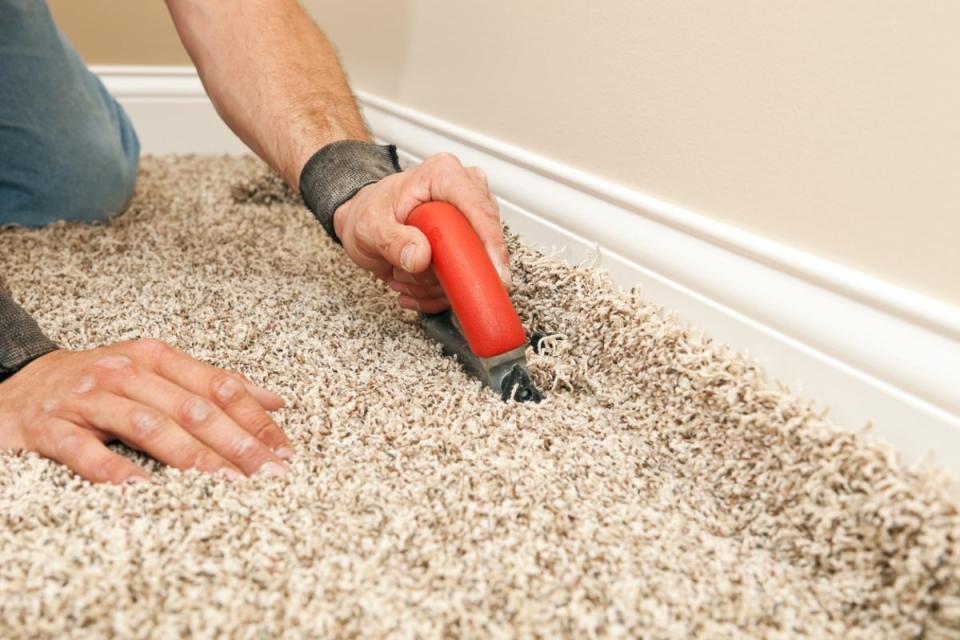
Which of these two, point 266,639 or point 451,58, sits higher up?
point 451,58

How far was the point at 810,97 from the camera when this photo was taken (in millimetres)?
686

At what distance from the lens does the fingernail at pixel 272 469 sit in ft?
2.15

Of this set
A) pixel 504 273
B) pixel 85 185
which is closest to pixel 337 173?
pixel 504 273

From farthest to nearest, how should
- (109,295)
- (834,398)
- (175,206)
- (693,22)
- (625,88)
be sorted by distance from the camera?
(175,206) < (109,295) < (625,88) < (693,22) < (834,398)

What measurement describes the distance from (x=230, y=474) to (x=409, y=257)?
Answer: 27 cm

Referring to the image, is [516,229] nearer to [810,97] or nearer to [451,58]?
[451,58]

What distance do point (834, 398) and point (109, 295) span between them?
0.92 m

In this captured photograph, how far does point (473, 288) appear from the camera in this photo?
759 mm

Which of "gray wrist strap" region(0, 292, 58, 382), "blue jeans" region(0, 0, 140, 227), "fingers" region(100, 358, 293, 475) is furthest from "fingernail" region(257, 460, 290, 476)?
"blue jeans" region(0, 0, 140, 227)

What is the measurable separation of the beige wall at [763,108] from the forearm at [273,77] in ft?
0.86

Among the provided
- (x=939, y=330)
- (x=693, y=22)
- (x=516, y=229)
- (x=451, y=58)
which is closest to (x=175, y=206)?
(x=451, y=58)

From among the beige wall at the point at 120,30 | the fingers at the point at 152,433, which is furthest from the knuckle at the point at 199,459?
the beige wall at the point at 120,30

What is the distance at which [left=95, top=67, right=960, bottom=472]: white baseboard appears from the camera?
601 millimetres

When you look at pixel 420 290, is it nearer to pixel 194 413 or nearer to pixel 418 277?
pixel 418 277
